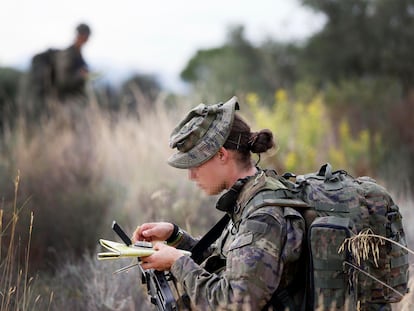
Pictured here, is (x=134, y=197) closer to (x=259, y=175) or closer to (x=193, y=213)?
(x=193, y=213)

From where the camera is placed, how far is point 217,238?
11.8ft

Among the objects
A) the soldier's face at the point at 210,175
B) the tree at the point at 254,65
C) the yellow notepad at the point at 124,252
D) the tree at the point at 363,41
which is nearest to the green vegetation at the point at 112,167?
the soldier's face at the point at 210,175

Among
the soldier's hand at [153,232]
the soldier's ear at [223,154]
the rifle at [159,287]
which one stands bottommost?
the rifle at [159,287]

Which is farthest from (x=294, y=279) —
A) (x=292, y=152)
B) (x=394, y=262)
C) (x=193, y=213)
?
(x=292, y=152)

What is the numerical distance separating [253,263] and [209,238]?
2.21 feet

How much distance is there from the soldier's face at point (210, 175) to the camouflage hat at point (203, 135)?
0.05 metres

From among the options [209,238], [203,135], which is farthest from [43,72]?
[203,135]

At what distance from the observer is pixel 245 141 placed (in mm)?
3275

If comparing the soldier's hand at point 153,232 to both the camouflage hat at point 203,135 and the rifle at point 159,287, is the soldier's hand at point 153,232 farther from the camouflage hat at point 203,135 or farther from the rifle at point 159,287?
the camouflage hat at point 203,135

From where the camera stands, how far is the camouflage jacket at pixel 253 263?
290 centimetres

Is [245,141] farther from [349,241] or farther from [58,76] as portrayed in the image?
[58,76]

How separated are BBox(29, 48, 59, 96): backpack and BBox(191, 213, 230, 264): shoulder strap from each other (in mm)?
7430

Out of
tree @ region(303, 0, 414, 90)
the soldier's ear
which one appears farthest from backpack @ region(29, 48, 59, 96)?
tree @ region(303, 0, 414, 90)

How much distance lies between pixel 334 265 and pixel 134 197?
4179 millimetres
